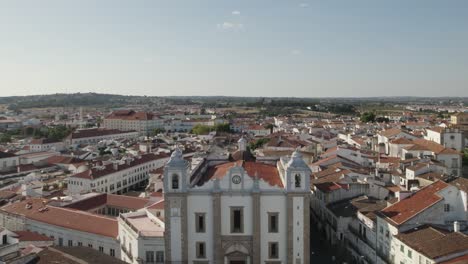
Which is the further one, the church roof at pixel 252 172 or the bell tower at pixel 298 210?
the church roof at pixel 252 172

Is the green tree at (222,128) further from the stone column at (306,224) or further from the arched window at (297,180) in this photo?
the stone column at (306,224)

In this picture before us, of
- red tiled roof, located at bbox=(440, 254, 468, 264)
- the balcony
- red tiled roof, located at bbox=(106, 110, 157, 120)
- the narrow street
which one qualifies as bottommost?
the narrow street

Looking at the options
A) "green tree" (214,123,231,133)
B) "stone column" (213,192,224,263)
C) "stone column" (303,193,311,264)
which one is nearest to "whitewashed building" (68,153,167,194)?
"stone column" (213,192,224,263)

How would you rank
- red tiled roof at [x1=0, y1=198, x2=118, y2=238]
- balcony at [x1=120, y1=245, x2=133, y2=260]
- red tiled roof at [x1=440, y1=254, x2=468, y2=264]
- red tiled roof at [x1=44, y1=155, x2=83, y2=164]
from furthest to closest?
red tiled roof at [x1=44, y1=155, x2=83, y2=164]
red tiled roof at [x1=0, y1=198, x2=118, y2=238]
balcony at [x1=120, y1=245, x2=133, y2=260]
red tiled roof at [x1=440, y1=254, x2=468, y2=264]

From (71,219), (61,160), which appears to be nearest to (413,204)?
(71,219)

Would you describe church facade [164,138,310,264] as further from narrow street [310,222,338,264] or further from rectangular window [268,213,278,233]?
narrow street [310,222,338,264]

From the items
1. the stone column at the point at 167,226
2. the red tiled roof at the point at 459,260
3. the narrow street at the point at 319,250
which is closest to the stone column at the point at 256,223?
the stone column at the point at 167,226

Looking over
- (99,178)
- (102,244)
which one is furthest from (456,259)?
(99,178)
